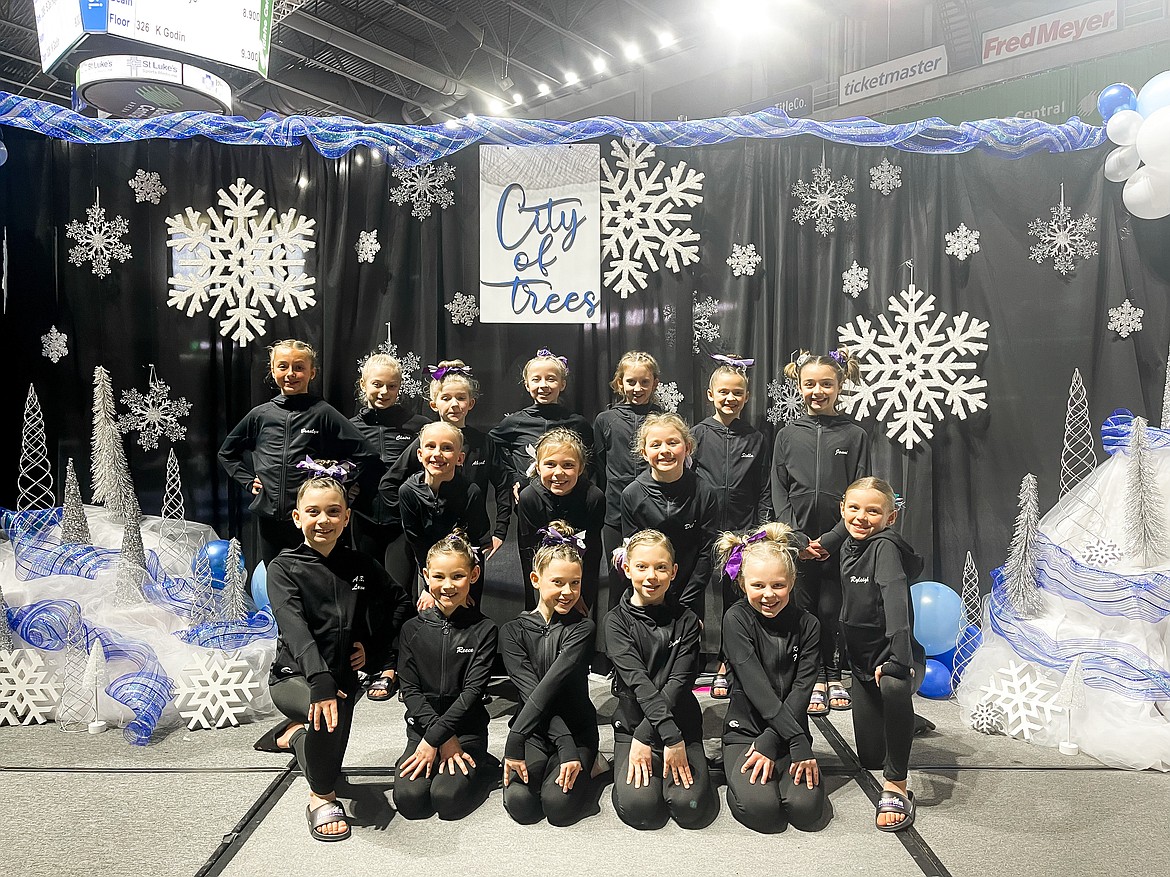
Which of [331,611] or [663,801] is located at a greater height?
[331,611]

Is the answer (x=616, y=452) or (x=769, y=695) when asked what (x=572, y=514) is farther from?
(x=769, y=695)

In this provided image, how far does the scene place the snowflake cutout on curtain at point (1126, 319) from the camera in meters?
3.25

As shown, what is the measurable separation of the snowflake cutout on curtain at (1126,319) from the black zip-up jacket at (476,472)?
2.42 meters

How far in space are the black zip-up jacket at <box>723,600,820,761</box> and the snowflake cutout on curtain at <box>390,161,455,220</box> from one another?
202cm

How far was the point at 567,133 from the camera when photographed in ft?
10.7

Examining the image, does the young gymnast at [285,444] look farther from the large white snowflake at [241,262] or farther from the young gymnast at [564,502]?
the young gymnast at [564,502]

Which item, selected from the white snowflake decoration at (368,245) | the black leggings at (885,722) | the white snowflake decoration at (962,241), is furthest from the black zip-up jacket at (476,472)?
the white snowflake decoration at (962,241)

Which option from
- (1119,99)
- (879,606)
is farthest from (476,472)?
(1119,99)

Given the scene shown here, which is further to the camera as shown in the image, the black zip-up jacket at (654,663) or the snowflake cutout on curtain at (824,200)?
the snowflake cutout on curtain at (824,200)

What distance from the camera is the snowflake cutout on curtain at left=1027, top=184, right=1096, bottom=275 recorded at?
328 centimetres

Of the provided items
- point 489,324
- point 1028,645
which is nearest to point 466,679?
point 489,324

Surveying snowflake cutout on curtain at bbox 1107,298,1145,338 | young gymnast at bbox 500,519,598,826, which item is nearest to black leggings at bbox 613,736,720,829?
young gymnast at bbox 500,519,598,826

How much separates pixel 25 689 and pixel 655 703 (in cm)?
204

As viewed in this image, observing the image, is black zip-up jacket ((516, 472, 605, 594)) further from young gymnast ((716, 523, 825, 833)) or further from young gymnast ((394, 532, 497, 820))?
young gymnast ((716, 523, 825, 833))
